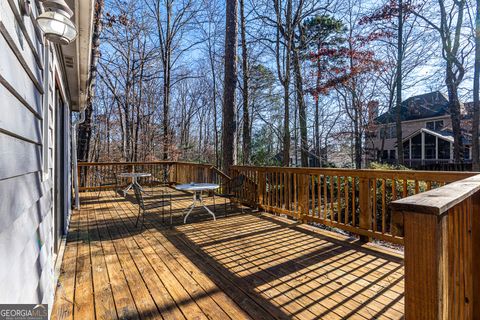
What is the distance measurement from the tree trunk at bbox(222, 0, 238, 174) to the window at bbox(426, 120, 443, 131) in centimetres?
1839

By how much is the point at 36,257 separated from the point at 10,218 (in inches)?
29.2

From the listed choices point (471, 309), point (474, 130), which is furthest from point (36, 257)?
point (474, 130)

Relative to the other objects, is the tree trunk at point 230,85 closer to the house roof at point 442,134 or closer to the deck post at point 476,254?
the deck post at point 476,254

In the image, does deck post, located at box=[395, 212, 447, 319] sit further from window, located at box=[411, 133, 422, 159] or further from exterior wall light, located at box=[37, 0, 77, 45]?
window, located at box=[411, 133, 422, 159]

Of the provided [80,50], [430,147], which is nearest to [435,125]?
[430,147]

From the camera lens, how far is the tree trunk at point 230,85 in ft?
22.4

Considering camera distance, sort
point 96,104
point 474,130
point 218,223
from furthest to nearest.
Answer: point 96,104 < point 474,130 < point 218,223

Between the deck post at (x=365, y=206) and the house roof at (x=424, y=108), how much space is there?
16917 millimetres

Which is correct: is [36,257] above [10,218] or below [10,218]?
below

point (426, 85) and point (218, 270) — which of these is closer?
point (218, 270)

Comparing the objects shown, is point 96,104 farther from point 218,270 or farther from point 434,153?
point 434,153

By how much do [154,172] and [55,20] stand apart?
332 inches

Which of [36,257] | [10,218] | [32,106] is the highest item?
[32,106]

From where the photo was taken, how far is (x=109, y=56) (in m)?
12.5
